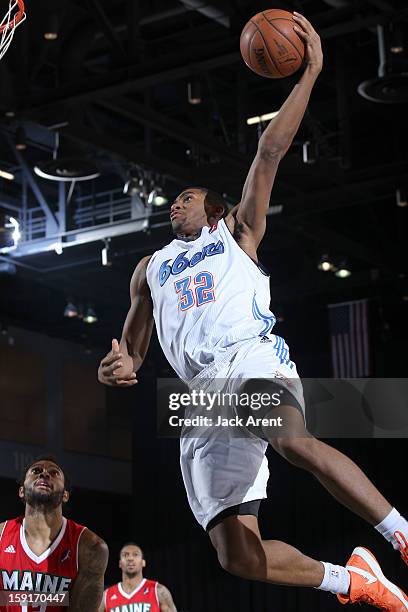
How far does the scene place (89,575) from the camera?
5484 millimetres

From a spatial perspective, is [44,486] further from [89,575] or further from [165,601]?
[165,601]

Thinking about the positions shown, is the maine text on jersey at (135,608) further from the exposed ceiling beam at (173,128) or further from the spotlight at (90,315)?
the spotlight at (90,315)

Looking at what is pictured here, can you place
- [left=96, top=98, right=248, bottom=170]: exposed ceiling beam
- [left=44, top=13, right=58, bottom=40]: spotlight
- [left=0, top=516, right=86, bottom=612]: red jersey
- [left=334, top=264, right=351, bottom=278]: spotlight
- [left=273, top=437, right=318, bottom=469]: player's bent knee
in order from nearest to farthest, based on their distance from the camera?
1. [left=273, top=437, right=318, bottom=469]: player's bent knee
2. [left=0, top=516, right=86, bottom=612]: red jersey
3. [left=44, top=13, right=58, bottom=40]: spotlight
4. [left=96, top=98, right=248, bottom=170]: exposed ceiling beam
5. [left=334, top=264, right=351, bottom=278]: spotlight

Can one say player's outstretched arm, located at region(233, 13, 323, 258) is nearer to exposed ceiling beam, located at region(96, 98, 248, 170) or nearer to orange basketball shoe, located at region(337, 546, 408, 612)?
orange basketball shoe, located at region(337, 546, 408, 612)

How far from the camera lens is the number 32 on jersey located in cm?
479

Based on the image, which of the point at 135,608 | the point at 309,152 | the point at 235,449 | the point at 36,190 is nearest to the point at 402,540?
the point at 235,449

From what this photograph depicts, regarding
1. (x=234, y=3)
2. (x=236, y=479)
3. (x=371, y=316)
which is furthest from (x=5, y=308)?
(x=236, y=479)

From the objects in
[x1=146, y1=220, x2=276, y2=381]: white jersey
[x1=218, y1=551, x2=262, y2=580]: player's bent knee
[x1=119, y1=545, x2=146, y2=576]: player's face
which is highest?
[x1=146, y1=220, x2=276, y2=381]: white jersey

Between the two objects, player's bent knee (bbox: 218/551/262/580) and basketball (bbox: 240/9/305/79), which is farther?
basketball (bbox: 240/9/305/79)

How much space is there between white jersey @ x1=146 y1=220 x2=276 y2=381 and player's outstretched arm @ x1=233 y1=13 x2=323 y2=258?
18 cm

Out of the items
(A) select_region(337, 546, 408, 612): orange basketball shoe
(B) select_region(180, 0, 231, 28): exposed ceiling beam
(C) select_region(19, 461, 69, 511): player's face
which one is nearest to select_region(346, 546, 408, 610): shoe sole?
(A) select_region(337, 546, 408, 612): orange basketball shoe

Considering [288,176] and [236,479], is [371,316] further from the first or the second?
[236,479]

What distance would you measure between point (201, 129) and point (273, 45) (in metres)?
6.48

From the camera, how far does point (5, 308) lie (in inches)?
690
